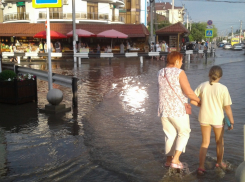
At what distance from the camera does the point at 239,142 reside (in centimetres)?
632

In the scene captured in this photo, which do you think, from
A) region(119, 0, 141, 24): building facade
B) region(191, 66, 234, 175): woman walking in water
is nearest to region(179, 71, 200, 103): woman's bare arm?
region(191, 66, 234, 175): woman walking in water

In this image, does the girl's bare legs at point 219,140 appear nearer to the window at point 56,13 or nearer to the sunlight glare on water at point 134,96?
the sunlight glare on water at point 134,96

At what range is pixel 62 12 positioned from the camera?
154 ft

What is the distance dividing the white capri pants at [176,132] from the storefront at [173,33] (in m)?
32.8

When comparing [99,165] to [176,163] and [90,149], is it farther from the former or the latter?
[176,163]

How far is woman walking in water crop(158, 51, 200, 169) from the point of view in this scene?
4.68m

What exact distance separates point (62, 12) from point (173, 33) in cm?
1744

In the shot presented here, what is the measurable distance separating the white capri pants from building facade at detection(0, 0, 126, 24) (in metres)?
43.9

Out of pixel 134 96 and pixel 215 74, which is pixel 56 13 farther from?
pixel 215 74

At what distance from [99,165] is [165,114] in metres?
1.27

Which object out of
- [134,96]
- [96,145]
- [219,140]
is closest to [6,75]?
[134,96]

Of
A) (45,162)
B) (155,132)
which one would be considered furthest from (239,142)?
(45,162)

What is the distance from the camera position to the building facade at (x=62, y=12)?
47000mm

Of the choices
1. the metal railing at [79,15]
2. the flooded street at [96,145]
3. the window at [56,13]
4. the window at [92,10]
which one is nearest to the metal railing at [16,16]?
the metal railing at [79,15]
